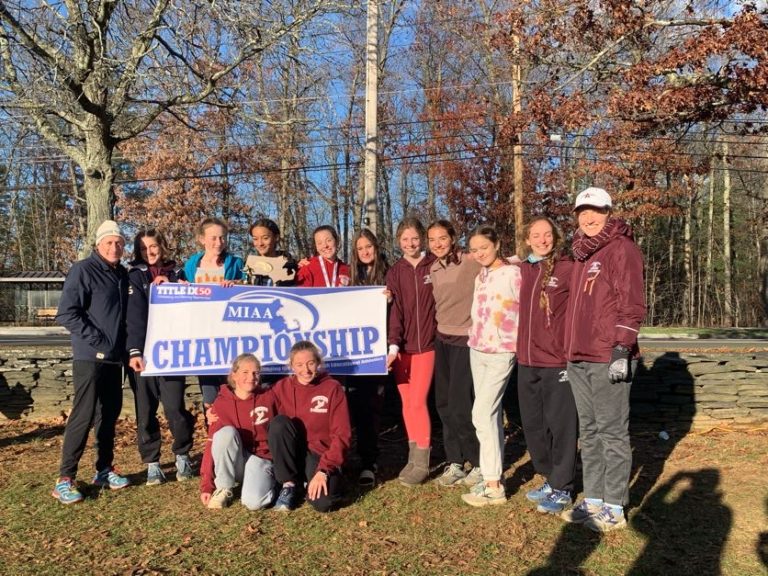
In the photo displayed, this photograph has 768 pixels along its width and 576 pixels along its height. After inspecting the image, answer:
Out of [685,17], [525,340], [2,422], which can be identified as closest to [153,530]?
[525,340]

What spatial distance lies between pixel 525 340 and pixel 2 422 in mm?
6203

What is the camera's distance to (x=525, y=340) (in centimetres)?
442

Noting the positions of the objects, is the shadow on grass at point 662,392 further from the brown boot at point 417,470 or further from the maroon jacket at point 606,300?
the maroon jacket at point 606,300

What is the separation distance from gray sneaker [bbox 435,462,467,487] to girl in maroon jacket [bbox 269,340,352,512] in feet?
2.99

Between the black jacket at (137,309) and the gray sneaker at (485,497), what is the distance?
2.81 meters

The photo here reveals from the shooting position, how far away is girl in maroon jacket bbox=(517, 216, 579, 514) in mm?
4316

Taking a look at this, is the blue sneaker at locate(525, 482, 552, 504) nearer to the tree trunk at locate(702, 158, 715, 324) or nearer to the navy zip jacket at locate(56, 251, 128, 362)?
the navy zip jacket at locate(56, 251, 128, 362)

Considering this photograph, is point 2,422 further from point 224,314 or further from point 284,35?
point 284,35

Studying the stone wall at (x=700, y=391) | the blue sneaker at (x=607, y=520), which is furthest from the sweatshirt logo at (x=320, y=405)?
the stone wall at (x=700, y=391)

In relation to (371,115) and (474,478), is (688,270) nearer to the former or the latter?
(371,115)

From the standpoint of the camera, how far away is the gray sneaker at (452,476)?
16.0 ft

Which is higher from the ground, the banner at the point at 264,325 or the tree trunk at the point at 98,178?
the tree trunk at the point at 98,178

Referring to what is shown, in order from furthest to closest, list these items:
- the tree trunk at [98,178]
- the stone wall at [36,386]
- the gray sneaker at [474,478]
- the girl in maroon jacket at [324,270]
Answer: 1. the tree trunk at [98,178]
2. the stone wall at [36,386]
3. the girl in maroon jacket at [324,270]
4. the gray sneaker at [474,478]

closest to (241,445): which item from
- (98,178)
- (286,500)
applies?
(286,500)
